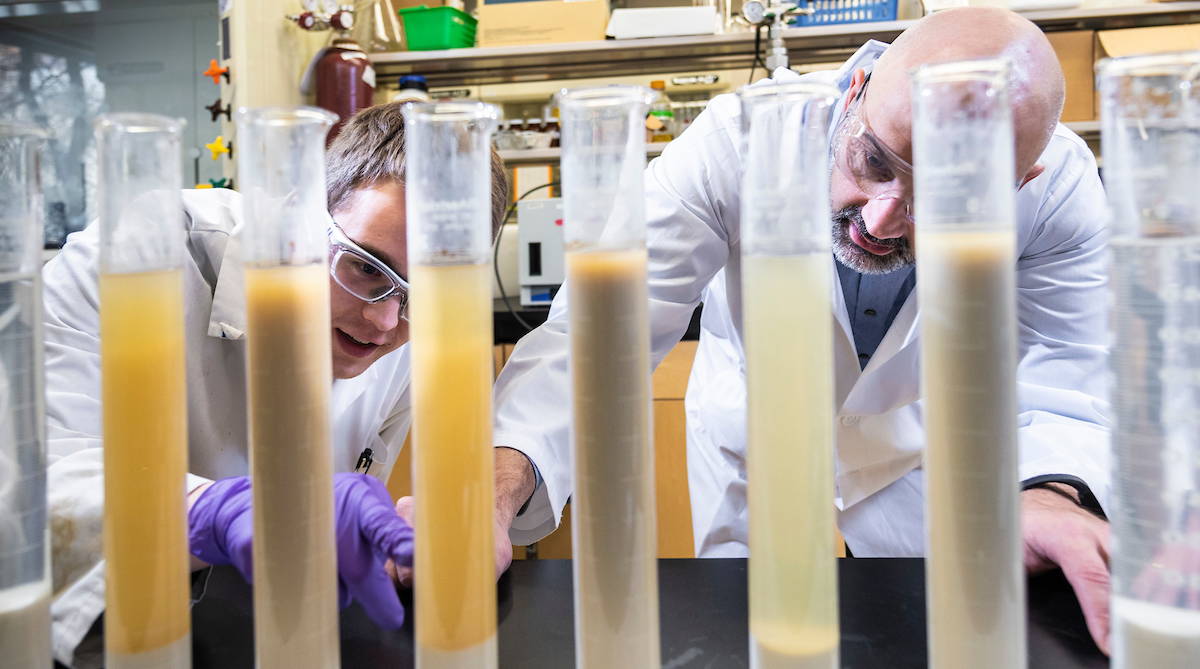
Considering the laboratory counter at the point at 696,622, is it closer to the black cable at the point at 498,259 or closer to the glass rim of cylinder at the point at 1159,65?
the glass rim of cylinder at the point at 1159,65

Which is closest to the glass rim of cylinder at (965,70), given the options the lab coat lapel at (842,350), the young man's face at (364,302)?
the young man's face at (364,302)

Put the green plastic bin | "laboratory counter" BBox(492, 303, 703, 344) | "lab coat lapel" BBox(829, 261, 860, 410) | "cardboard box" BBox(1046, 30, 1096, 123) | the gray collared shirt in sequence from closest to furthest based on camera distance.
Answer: "lab coat lapel" BBox(829, 261, 860, 410) < the gray collared shirt < "laboratory counter" BBox(492, 303, 703, 344) < "cardboard box" BBox(1046, 30, 1096, 123) < the green plastic bin

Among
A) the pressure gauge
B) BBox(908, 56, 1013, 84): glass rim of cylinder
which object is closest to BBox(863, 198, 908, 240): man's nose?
BBox(908, 56, 1013, 84): glass rim of cylinder

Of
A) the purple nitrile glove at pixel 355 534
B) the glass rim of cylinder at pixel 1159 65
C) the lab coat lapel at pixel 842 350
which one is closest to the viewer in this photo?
the glass rim of cylinder at pixel 1159 65

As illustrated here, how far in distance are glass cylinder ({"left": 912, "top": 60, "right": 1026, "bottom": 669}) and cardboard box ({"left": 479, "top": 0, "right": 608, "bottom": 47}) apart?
101 inches

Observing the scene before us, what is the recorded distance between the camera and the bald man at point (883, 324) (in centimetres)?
96

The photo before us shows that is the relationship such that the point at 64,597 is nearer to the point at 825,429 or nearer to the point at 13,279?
the point at 13,279

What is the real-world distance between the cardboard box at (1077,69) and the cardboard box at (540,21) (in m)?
1.44

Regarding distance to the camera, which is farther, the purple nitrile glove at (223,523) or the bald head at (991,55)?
the bald head at (991,55)

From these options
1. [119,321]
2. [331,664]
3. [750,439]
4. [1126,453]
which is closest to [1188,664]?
[1126,453]

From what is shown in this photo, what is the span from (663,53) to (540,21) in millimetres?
435

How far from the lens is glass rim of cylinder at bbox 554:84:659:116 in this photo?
0.40 meters

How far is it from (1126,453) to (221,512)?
54 centimetres

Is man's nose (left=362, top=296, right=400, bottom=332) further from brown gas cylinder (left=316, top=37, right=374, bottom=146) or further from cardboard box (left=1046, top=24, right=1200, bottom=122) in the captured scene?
cardboard box (left=1046, top=24, right=1200, bottom=122)
